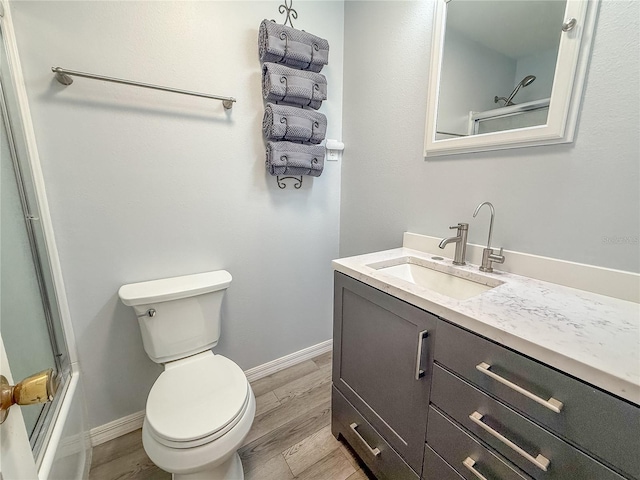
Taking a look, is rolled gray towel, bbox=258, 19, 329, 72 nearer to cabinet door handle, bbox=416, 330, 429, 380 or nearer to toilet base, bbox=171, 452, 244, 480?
cabinet door handle, bbox=416, 330, 429, 380

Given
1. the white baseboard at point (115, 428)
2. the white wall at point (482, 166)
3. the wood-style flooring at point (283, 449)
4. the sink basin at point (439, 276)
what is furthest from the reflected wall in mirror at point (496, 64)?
the white baseboard at point (115, 428)

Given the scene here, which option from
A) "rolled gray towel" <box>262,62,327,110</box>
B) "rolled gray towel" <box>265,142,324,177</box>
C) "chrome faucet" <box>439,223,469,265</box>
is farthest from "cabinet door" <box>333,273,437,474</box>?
"rolled gray towel" <box>262,62,327,110</box>

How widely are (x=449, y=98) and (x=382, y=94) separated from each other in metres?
0.39

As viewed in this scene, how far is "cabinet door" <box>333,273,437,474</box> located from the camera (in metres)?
0.88

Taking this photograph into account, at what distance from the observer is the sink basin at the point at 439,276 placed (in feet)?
3.51

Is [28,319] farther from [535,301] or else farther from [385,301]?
[535,301]

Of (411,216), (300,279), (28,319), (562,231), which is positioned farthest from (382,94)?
(28,319)

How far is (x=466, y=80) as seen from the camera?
1.19m

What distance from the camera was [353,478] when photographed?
3.91 feet

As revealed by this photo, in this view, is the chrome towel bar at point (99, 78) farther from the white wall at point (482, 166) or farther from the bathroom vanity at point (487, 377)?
the bathroom vanity at point (487, 377)

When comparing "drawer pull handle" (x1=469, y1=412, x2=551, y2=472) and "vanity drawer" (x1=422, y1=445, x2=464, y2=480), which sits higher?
"drawer pull handle" (x1=469, y1=412, x2=551, y2=472)

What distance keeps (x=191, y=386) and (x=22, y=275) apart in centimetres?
74

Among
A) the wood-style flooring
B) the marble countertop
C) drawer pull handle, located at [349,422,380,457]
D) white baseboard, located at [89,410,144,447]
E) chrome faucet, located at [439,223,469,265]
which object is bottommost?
the wood-style flooring

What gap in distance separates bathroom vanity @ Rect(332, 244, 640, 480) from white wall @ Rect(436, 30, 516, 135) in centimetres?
66
